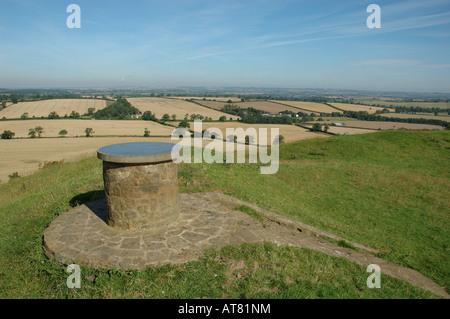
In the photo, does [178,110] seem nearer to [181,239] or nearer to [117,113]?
[117,113]

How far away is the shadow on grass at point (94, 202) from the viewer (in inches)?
275

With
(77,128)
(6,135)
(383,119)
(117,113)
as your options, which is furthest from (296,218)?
(117,113)

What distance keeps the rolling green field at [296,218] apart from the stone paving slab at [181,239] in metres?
0.26

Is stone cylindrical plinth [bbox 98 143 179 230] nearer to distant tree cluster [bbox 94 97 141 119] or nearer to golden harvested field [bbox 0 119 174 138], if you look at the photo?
golden harvested field [bbox 0 119 174 138]

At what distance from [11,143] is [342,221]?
128ft

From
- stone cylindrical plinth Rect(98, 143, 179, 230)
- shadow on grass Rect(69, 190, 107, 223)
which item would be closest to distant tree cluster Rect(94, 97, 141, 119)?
shadow on grass Rect(69, 190, 107, 223)

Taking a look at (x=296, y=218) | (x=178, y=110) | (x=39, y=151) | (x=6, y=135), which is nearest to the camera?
(x=296, y=218)

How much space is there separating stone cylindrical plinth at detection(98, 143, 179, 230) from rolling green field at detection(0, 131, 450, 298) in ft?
4.62

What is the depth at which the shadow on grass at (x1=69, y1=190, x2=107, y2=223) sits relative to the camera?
6996 mm

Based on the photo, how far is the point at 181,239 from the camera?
571 cm

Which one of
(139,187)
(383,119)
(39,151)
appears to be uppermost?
(383,119)

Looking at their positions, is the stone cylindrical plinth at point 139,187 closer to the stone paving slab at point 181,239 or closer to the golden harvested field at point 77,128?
the stone paving slab at point 181,239

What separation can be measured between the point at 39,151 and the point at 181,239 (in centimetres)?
3136
